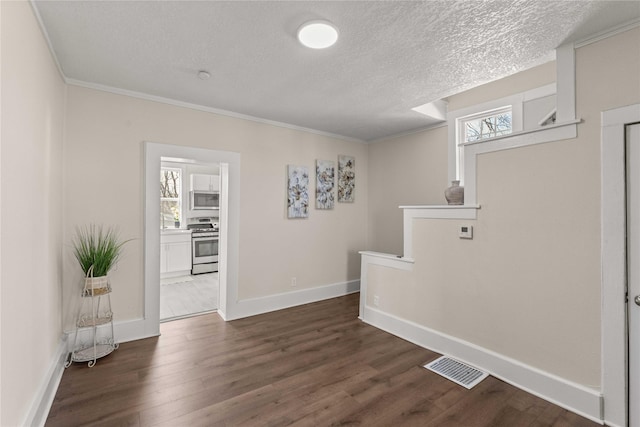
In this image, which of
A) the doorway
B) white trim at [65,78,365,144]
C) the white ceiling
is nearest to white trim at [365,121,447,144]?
white trim at [65,78,365,144]

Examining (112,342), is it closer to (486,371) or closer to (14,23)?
(14,23)

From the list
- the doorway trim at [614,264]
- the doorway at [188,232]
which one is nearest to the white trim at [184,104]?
the doorway at [188,232]

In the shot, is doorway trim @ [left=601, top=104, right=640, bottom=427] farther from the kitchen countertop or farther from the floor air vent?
→ the kitchen countertop

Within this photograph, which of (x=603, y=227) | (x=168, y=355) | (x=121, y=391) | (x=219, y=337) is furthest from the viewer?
(x=219, y=337)

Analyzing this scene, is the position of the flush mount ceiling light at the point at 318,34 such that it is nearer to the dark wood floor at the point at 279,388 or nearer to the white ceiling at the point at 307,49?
the white ceiling at the point at 307,49

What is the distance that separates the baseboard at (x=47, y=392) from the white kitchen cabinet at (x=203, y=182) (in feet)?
13.9

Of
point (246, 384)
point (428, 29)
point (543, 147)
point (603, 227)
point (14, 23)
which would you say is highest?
point (428, 29)

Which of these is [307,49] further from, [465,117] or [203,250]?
[203,250]

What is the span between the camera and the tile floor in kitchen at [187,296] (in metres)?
3.95

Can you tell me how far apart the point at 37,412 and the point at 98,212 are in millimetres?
1760

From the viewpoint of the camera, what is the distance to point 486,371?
2498 millimetres

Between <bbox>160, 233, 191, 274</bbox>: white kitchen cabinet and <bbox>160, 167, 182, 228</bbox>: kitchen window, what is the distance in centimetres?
73

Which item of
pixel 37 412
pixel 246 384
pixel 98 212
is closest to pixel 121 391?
pixel 37 412

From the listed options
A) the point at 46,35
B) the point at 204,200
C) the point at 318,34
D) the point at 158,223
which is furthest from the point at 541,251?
the point at 204,200
